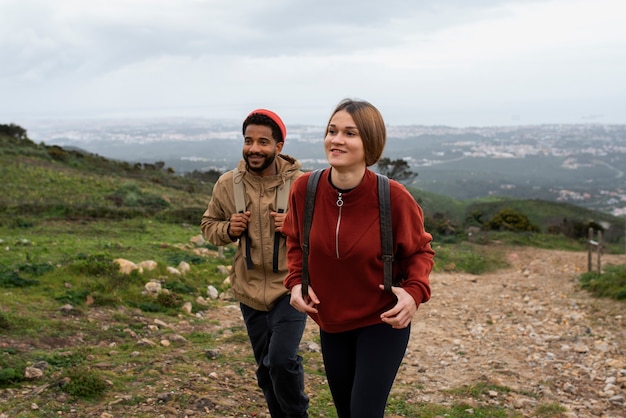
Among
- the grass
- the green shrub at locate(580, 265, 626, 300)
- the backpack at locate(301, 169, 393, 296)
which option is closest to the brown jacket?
the backpack at locate(301, 169, 393, 296)

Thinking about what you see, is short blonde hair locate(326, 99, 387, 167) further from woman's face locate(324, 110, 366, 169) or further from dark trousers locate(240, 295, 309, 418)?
dark trousers locate(240, 295, 309, 418)

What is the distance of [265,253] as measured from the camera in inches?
135

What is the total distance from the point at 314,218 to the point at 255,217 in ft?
2.81

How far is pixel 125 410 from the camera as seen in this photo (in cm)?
415

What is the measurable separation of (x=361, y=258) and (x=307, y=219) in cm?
33

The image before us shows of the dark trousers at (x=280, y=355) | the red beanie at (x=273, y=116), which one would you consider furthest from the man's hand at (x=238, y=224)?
the red beanie at (x=273, y=116)

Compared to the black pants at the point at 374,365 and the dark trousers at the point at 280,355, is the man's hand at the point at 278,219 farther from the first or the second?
the black pants at the point at 374,365

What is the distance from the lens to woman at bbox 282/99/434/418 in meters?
2.54

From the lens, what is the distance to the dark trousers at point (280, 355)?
128 inches

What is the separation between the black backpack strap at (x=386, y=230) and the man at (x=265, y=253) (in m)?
0.92

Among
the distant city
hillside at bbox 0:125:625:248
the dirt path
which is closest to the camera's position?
the dirt path

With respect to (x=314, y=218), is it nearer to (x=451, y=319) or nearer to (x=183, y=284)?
(x=183, y=284)

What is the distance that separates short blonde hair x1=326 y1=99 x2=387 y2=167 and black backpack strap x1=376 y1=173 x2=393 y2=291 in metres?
0.17

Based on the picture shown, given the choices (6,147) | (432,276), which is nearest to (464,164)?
(6,147)
